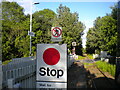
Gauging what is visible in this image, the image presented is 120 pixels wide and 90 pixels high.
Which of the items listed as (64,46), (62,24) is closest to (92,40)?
(62,24)

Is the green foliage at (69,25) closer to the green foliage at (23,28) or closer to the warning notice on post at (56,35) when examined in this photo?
the green foliage at (23,28)

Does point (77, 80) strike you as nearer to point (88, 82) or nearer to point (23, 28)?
point (88, 82)

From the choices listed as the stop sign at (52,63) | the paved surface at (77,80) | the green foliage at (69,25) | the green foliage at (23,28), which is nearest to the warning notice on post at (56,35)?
the stop sign at (52,63)

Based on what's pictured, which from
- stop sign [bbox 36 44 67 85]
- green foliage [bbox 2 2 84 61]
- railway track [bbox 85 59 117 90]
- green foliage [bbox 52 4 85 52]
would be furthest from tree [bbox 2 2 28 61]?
stop sign [bbox 36 44 67 85]

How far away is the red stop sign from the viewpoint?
107 inches

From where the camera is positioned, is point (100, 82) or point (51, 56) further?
point (100, 82)

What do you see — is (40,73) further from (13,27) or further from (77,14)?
(77,14)

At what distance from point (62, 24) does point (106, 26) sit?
22267mm

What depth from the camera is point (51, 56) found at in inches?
109

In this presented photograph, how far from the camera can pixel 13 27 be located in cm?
2583

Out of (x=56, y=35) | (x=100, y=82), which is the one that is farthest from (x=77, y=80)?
(x=56, y=35)

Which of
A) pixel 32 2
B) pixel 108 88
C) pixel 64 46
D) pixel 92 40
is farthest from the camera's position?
pixel 92 40

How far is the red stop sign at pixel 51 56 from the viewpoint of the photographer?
2723 millimetres

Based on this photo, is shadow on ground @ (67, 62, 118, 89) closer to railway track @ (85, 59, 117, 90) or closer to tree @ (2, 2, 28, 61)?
railway track @ (85, 59, 117, 90)
